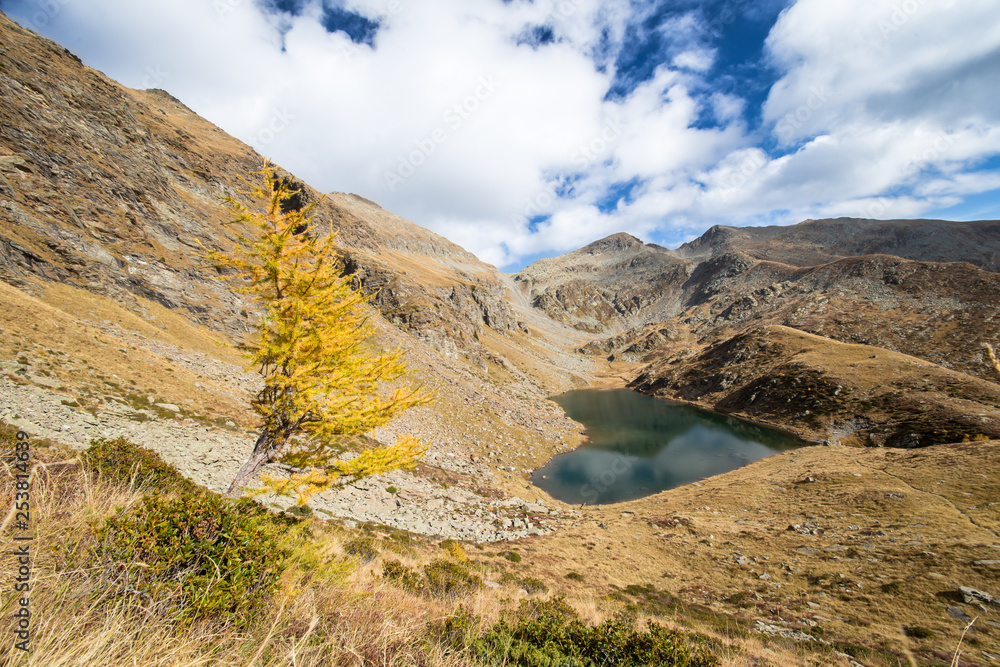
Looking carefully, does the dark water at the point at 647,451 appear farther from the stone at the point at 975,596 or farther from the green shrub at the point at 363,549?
the green shrub at the point at 363,549

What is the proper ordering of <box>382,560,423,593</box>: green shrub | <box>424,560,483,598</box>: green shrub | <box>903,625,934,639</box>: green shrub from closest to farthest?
1. <box>382,560,423,593</box>: green shrub
2. <box>424,560,483,598</box>: green shrub
3. <box>903,625,934,639</box>: green shrub

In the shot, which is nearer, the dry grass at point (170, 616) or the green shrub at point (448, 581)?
the dry grass at point (170, 616)

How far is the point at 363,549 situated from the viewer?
38.3ft

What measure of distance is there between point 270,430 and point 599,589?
16106 millimetres

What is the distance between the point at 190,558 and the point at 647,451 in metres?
54.7

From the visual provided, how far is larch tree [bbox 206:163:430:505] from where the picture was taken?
8.40 m

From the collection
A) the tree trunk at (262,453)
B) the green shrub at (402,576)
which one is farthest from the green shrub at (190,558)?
the green shrub at (402,576)

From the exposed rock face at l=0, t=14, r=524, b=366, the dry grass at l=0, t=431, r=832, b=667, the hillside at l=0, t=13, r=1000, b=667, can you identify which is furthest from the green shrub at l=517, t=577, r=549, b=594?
the exposed rock face at l=0, t=14, r=524, b=366

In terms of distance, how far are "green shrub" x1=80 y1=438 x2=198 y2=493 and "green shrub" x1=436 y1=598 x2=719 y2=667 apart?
6.05 m

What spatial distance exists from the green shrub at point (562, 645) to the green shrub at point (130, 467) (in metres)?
6.05
